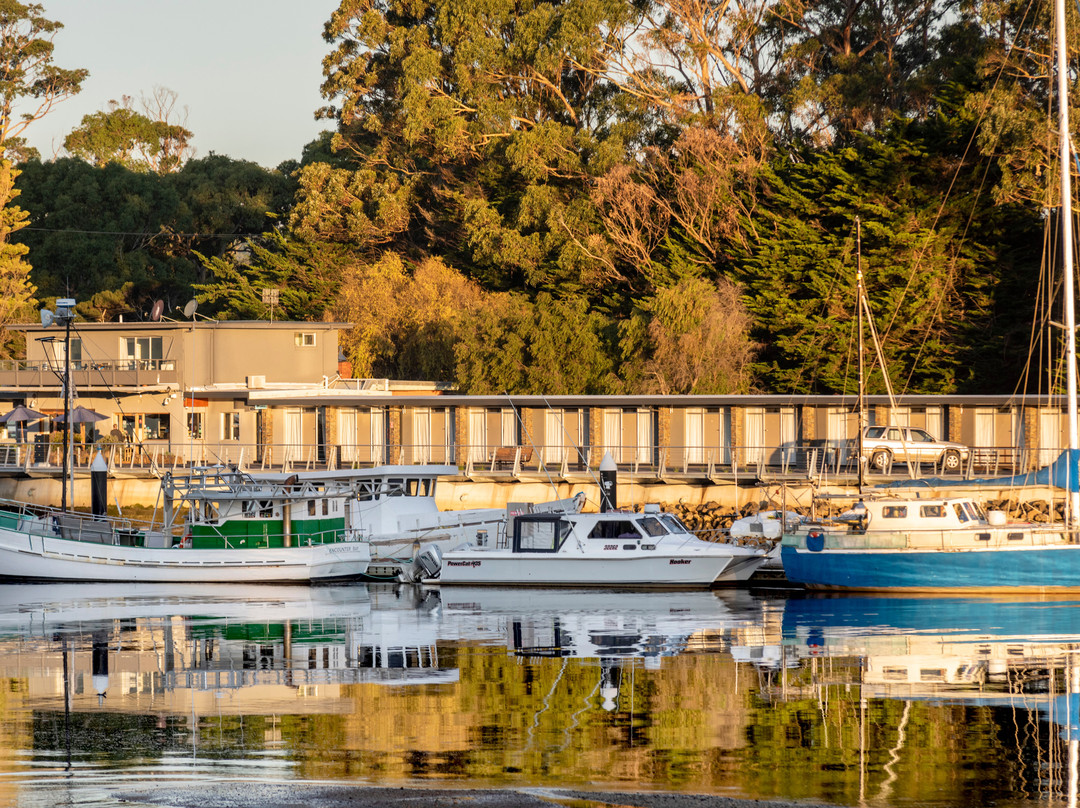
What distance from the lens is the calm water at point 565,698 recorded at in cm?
1487

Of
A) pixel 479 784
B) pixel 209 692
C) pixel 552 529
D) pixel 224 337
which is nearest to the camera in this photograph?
pixel 479 784

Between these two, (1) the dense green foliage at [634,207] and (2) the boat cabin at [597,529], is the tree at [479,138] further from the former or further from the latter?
(2) the boat cabin at [597,529]

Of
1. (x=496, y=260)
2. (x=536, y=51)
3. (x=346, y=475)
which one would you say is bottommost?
(x=346, y=475)

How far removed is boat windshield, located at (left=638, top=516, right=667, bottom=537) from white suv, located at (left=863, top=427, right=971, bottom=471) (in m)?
13.1

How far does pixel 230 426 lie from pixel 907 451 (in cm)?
2751

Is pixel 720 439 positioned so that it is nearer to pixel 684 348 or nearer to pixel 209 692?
pixel 684 348

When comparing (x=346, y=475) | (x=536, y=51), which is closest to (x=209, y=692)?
(x=346, y=475)

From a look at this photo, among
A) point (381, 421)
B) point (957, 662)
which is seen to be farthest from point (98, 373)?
point (957, 662)

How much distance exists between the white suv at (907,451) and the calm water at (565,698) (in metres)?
14.4

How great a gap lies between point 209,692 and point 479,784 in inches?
302

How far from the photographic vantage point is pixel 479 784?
14.3 meters

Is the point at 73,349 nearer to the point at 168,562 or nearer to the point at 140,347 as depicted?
the point at 140,347

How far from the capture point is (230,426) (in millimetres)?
57906

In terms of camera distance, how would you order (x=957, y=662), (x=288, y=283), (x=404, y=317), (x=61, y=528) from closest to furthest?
(x=957, y=662) → (x=61, y=528) → (x=404, y=317) → (x=288, y=283)
